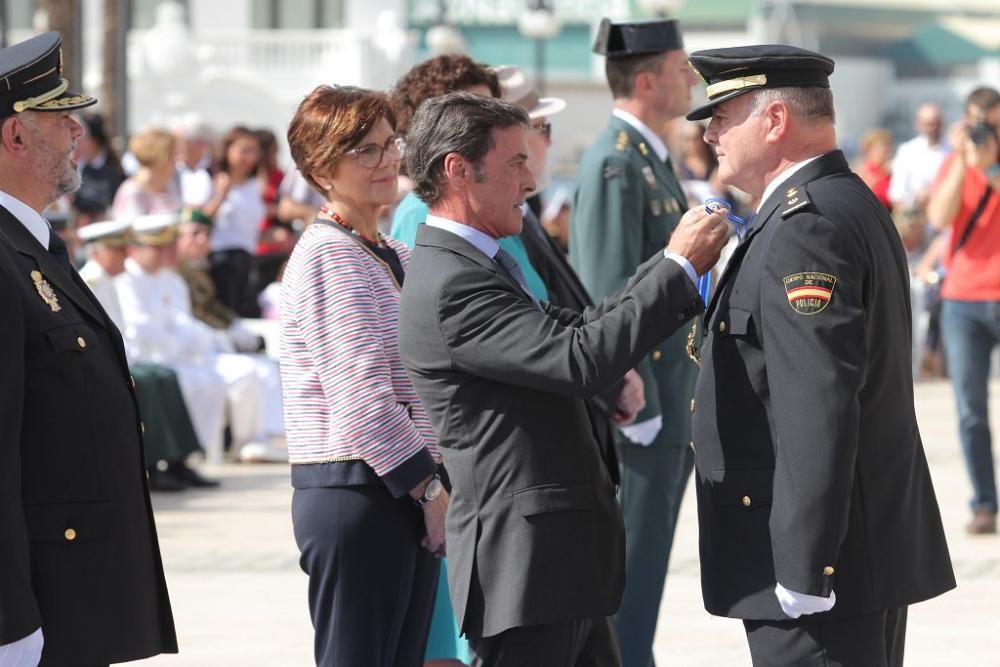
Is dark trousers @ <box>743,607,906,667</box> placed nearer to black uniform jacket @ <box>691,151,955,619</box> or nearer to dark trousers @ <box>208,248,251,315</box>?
black uniform jacket @ <box>691,151,955,619</box>

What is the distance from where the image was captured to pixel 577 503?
3846 millimetres

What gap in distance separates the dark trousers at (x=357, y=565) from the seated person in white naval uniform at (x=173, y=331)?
6769 millimetres

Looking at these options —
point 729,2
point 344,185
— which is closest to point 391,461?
point 344,185

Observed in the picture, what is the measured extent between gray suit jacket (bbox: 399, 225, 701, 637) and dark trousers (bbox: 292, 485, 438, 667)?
1.60 feet

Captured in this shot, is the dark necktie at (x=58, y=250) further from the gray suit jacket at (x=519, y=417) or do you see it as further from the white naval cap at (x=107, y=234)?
the white naval cap at (x=107, y=234)

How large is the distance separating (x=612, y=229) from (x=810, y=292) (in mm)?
2065

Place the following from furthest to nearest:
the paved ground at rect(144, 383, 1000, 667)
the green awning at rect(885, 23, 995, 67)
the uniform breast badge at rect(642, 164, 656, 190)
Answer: the green awning at rect(885, 23, 995, 67)
the paved ground at rect(144, 383, 1000, 667)
the uniform breast badge at rect(642, 164, 656, 190)

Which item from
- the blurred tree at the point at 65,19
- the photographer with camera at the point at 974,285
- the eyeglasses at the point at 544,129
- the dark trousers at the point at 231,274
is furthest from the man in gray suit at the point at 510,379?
the blurred tree at the point at 65,19

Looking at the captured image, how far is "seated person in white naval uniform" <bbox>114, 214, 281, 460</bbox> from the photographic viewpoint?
11023 millimetres

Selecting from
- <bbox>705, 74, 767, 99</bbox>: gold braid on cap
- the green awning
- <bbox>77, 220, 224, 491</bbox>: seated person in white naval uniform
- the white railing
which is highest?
<bbox>705, 74, 767, 99</bbox>: gold braid on cap

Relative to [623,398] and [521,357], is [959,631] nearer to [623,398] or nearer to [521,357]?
[623,398]

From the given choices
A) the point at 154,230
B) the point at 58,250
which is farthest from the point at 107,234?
the point at 58,250

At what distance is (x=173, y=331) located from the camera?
1144 centimetres

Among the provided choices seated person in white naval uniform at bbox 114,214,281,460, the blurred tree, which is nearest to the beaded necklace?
seated person in white naval uniform at bbox 114,214,281,460
